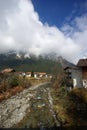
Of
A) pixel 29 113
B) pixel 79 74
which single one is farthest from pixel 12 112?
pixel 79 74

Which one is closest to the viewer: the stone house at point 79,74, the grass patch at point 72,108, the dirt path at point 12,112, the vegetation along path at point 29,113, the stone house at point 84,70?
the vegetation along path at point 29,113

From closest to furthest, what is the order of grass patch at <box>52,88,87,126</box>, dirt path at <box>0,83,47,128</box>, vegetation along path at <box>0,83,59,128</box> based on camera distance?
vegetation along path at <box>0,83,59,128</box>
grass patch at <box>52,88,87,126</box>
dirt path at <box>0,83,47,128</box>

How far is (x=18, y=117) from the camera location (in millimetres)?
37094

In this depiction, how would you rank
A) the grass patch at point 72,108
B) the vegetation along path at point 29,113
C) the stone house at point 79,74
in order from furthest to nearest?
the stone house at point 79,74, the grass patch at point 72,108, the vegetation along path at point 29,113

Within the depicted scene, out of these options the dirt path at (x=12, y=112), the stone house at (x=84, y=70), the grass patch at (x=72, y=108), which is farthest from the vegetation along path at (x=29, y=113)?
the stone house at (x=84, y=70)

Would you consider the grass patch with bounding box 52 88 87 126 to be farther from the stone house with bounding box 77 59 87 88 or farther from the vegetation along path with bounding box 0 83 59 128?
the stone house with bounding box 77 59 87 88

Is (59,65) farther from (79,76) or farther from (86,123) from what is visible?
(86,123)

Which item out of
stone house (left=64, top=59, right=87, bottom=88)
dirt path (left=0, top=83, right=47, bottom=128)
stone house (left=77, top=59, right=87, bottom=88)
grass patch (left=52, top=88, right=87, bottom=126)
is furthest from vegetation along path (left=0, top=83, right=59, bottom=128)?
stone house (left=64, top=59, right=87, bottom=88)

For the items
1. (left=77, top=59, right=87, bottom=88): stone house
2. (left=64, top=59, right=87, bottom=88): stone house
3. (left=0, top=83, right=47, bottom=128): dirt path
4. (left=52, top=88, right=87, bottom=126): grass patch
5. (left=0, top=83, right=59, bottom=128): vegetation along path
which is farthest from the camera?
(left=64, top=59, right=87, bottom=88): stone house

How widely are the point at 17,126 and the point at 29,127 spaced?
7.35 feet

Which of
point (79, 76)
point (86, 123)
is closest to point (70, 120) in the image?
point (86, 123)

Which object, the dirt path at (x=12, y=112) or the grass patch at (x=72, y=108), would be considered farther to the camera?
the dirt path at (x=12, y=112)

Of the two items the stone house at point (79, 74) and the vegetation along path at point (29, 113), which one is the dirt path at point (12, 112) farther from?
the stone house at point (79, 74)

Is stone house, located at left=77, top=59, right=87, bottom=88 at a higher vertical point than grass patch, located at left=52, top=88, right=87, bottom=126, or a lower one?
higher
